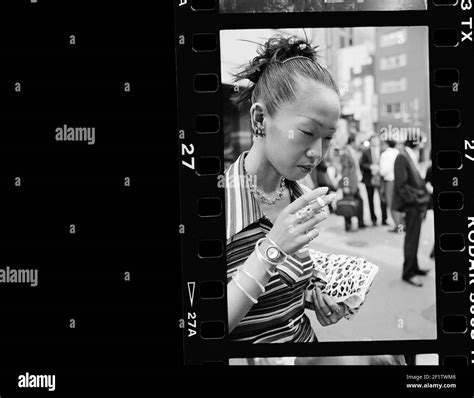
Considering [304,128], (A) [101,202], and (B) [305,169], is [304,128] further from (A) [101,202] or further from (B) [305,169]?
(A) [101,202]

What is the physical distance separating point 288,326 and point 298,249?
42 centimetres

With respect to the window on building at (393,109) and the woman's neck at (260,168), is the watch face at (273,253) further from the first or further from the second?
the window on building at (393,109)

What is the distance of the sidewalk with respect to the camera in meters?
2.96

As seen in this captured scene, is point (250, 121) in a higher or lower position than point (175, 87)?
lower

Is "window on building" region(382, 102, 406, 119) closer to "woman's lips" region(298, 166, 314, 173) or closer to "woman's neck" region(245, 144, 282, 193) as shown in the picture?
"woman's lips" region(298, 166, 314, 173)

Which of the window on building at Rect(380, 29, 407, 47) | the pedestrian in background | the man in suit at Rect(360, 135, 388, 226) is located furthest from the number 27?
the window on building at Rect(380, 29, 407, 47)

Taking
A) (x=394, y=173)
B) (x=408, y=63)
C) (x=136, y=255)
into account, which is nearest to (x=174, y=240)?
(x=136, y=255)

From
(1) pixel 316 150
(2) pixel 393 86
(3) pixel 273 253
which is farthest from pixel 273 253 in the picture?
(2) pixel 393 86

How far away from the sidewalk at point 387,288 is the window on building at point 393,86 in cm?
67

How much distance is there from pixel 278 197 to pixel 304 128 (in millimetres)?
381

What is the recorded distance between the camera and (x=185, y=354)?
3051 millimetres

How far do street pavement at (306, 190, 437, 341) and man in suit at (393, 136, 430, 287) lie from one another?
0.03 metres

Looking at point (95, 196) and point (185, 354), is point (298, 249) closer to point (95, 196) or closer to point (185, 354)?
point (185, 354)

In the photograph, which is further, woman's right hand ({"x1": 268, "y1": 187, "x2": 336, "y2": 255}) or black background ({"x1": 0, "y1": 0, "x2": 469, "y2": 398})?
black background ({"x1": 0, "y1": 0, "x2": 469, "y2": 398})
